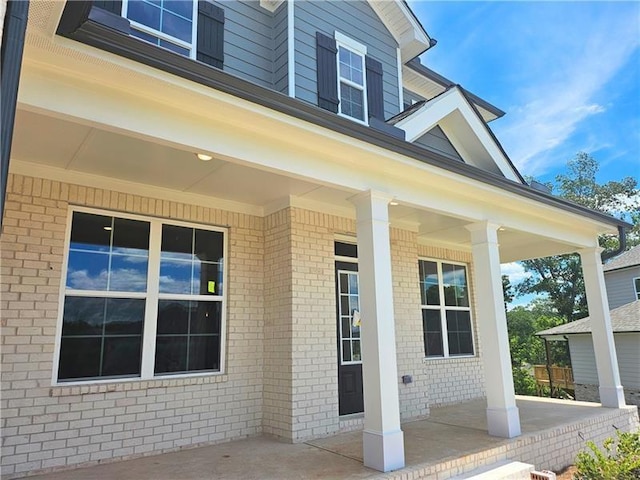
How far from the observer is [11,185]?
13.7ft

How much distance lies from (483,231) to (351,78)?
329 cm

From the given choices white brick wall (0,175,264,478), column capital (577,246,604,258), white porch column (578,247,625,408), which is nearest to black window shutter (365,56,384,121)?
white brick wall (0,175,264,478)

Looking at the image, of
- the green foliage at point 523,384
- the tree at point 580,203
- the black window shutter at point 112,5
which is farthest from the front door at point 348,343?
the tree at point 580,203

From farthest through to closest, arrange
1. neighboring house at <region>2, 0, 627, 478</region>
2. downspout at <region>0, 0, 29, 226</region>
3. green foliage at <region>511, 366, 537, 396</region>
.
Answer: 1. green foliage at <region>511, 366, 537, 396</region>
2. neighboring house at <region>2, 0, 627, 478</region>
3. downspout at <region>0, 0, 29, 226</region>

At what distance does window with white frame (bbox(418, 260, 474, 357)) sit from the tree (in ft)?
59.2

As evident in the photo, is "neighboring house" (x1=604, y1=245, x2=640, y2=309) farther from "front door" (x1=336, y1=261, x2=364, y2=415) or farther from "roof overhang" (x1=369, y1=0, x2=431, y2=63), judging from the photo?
"front door" (x1=336, y1=261, x2=364, y2=415)

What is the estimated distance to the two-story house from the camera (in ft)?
40.7

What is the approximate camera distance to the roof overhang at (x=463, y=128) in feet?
19.1

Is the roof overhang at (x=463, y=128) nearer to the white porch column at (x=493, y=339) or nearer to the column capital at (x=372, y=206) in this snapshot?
the white porch column at (x=493, y=339)

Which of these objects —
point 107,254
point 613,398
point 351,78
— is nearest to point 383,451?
point 107,254

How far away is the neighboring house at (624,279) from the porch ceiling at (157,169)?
1417cm

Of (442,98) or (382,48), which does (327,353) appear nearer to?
(442,98)

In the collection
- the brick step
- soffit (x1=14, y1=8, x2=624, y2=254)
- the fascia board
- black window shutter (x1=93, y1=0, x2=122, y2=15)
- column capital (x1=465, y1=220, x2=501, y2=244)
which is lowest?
the brick step

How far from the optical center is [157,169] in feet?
14.6
